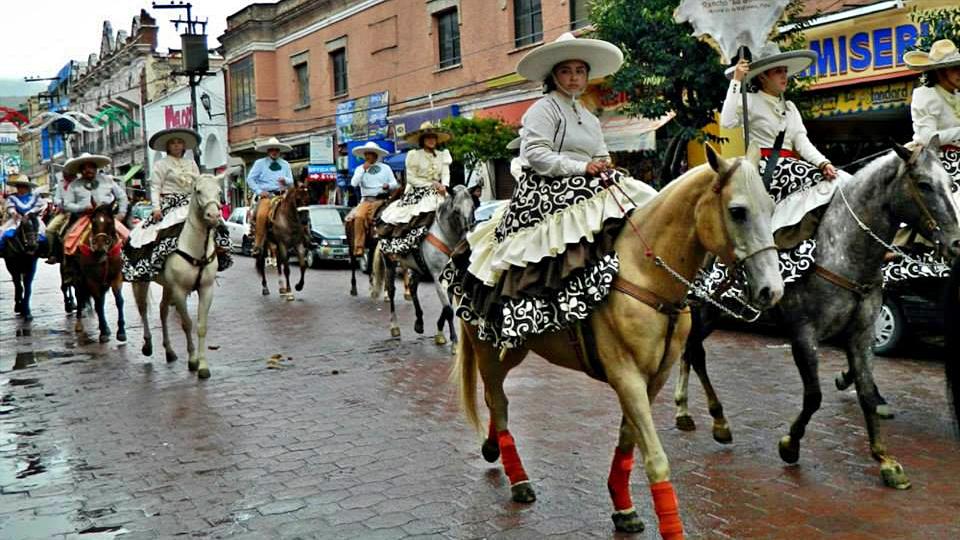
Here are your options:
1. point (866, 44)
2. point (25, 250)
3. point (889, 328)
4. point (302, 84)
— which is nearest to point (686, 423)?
point (889, 328)

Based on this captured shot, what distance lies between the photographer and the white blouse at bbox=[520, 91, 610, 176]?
538cm

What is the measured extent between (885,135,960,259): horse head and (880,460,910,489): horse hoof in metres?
1.35

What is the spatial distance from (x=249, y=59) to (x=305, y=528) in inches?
1460

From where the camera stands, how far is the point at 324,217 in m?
24.7

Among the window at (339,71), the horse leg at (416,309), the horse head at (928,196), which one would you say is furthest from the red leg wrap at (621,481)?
the window at (339,71)

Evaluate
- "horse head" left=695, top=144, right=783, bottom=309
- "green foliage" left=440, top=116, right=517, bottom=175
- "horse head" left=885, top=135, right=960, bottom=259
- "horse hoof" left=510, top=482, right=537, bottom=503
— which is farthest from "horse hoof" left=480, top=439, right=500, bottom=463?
"green foliage" left=440, top=116, right=517, bottom=175

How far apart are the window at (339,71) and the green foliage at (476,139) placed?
1357cm

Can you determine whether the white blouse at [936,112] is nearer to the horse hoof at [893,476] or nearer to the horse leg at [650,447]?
the horse hoof at [893,476]

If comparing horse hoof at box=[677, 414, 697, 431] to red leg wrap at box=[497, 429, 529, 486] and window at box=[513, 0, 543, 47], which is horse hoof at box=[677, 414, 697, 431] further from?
window at box=[513, 0, 543, 47]

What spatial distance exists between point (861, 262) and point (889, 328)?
4232 mm

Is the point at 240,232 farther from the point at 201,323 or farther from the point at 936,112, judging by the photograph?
the point at 936,112

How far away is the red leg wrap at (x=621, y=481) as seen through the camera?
5.19m

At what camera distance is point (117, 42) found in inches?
2576

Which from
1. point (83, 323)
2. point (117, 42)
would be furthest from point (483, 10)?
point (117, 42)
